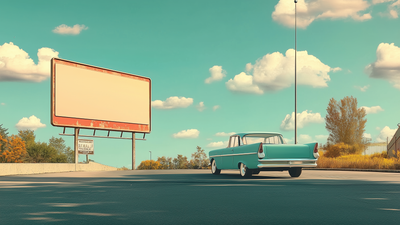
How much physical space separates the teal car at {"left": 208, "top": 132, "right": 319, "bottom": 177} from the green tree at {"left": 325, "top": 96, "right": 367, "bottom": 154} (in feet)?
124

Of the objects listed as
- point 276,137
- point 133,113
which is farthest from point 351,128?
point 276,137

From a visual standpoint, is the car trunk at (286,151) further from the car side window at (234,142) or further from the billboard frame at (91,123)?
the billboard frame at (91,123)

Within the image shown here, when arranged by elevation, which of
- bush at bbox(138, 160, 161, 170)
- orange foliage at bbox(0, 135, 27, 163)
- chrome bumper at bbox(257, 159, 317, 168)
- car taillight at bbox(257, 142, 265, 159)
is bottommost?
bush at bbox(138, 160, 161, 170)

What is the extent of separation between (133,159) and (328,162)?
18.1 meters

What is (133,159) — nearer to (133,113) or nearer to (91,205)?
(133,113)

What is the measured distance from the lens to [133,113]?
36438 millimetres

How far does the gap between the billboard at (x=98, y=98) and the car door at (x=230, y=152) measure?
56.5 ft

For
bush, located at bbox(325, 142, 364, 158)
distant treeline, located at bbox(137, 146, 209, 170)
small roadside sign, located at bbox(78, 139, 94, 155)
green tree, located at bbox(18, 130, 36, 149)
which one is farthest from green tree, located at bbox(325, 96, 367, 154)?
green tree, located at bbox(18, 130, 36, 149)

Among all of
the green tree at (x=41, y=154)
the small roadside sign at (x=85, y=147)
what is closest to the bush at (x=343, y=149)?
the small roadside sign at (x=85, y=147)

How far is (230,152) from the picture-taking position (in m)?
15.8

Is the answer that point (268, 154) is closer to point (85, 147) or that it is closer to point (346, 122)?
point (85, 147)

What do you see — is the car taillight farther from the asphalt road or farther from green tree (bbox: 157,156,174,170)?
green tree (bbox: 157,156,174,170)

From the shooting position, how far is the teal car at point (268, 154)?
13.7m

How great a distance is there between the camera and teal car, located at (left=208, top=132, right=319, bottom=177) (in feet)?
44.8
